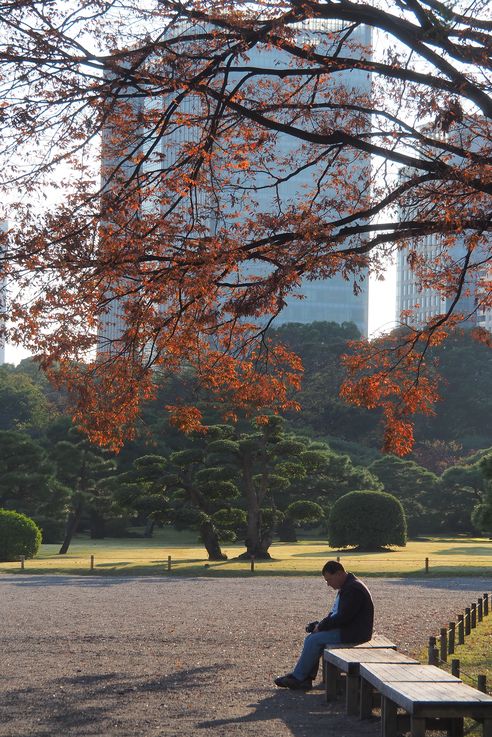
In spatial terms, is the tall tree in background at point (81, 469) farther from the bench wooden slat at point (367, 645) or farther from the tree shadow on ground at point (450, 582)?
the bench wooden slat at point (367, 645)

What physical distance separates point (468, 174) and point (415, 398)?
12.7ft

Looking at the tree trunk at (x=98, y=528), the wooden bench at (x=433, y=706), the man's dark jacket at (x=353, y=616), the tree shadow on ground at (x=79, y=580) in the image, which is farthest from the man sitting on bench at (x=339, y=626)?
the tree trunk at (x=98, y=528)

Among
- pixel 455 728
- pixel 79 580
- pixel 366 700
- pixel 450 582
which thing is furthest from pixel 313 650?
pixel 450 582

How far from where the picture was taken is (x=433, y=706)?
6066 mm

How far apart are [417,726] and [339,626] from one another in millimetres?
2729

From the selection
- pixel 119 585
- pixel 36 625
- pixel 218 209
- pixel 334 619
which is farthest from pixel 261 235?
pixel 119 585

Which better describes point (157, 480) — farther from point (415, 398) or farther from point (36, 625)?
point (415, 398)

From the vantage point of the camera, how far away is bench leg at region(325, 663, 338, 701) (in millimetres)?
8453

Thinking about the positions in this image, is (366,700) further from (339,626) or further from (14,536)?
(14,536)

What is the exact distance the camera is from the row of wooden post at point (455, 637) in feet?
24.3

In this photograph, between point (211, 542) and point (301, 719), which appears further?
point (211, 542)

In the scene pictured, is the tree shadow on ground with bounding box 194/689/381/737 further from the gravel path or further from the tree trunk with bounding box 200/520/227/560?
the tree trunk with bounding box 200/520/227/560

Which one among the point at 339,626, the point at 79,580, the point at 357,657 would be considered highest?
the point at 339,626

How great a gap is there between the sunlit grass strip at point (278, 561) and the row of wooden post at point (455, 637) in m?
10.1
